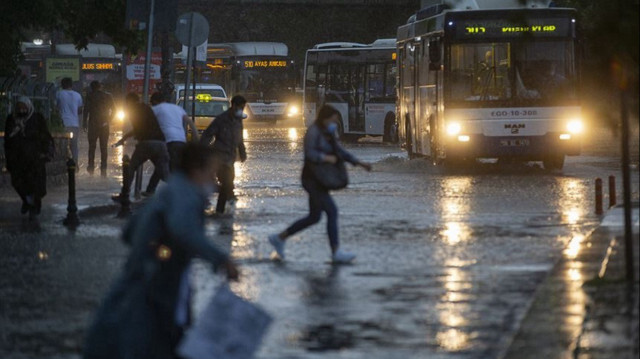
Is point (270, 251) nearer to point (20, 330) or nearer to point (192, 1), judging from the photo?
point (20, 330)

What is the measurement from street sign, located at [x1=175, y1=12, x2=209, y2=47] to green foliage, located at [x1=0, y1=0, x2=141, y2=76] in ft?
7.59

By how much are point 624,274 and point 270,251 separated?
4.13 m

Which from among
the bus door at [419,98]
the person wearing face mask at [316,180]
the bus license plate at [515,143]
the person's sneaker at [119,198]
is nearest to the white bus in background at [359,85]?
the bus door at [419,98]

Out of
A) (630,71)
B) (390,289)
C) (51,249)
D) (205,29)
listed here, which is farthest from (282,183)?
(630,71)

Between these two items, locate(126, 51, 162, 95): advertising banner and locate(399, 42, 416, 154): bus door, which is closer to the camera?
locate(399, 42, 416, 154): bus door

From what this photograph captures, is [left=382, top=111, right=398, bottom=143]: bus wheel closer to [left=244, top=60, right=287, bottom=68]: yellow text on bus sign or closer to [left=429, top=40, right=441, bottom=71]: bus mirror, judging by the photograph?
[left=429, top=40, right=441, bottom=71]: bus mirror

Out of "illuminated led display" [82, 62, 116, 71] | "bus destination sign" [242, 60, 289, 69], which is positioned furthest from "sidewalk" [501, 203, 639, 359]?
"illuminated led display" [82, 62, 116, 71]

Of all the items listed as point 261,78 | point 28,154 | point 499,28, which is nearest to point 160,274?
point 28,154

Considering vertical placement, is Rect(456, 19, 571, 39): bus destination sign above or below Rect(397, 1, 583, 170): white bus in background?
above

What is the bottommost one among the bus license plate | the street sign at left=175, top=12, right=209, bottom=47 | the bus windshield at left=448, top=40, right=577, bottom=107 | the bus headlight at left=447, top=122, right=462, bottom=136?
the bus license plate

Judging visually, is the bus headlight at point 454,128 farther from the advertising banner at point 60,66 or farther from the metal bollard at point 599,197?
the advertising banner at point 60,66

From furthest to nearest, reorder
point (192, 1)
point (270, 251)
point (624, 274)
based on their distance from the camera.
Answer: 1. point (192, 1)
2. point (270, 251)
3. point (624, 274)

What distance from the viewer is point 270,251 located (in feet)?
49.8

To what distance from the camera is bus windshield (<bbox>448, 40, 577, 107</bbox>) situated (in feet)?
89.9
